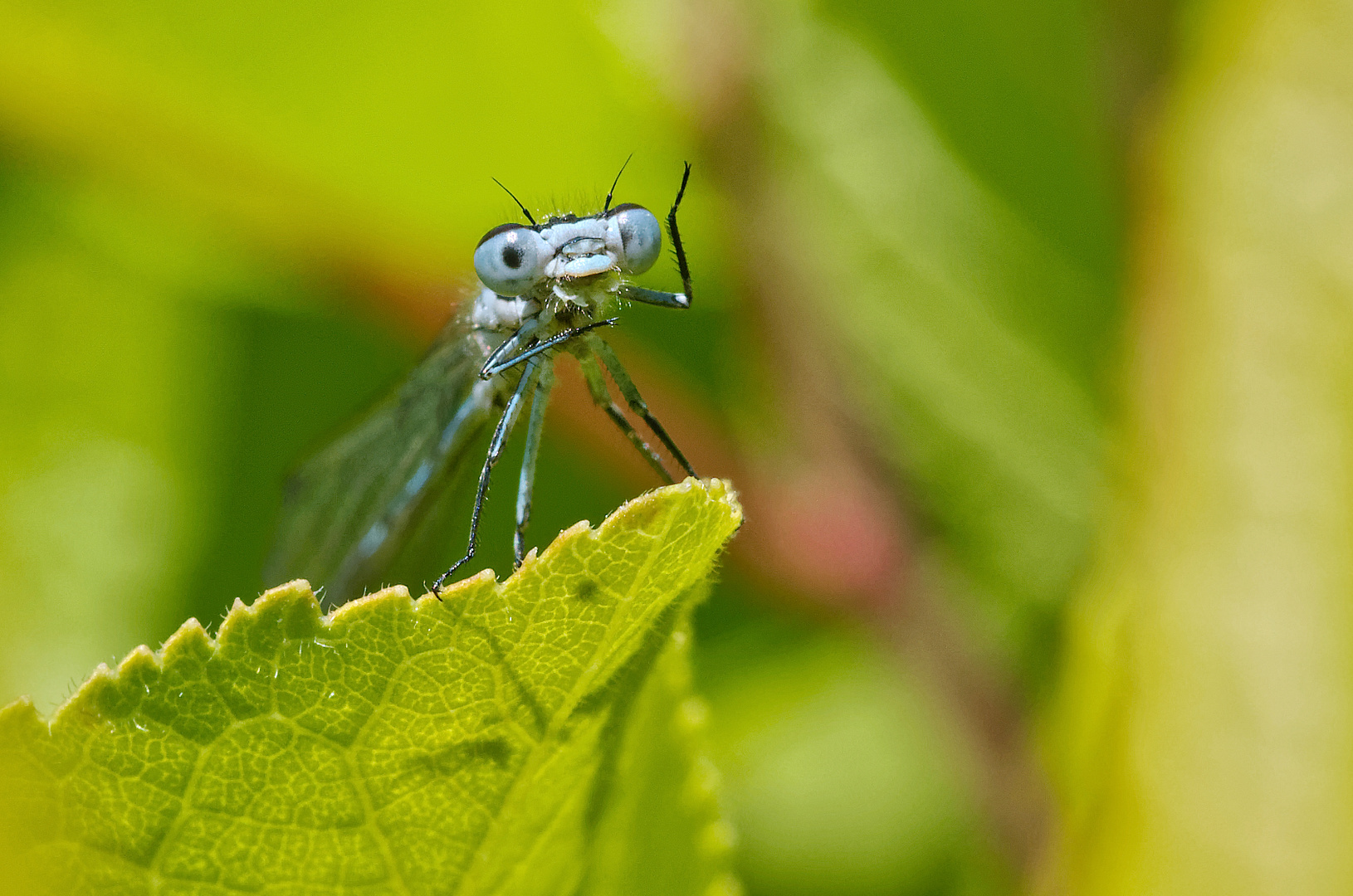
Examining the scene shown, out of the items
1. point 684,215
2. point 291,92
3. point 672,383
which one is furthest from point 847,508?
point 291,92

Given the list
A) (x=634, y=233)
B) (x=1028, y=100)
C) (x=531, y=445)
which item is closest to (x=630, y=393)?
(x=531, y=445)

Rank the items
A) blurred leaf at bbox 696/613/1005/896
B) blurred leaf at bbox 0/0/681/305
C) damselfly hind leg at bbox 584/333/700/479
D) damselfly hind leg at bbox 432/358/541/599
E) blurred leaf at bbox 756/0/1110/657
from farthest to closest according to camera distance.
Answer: blurred leaf at bbox 756/0/1110/657
blurred leaf at bbox 696/613/1005/896
blurred leaf at bbox 0/0/681/305
damselfly hind leg at bbox 584/333/700/479
damselfly hind leg at bbox 432/358/541/599

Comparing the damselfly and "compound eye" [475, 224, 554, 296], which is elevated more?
"compound eye" [475, 224, 554, 296]

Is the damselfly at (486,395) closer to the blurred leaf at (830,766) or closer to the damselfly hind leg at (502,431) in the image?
the damselfly hind leg at (502,431)

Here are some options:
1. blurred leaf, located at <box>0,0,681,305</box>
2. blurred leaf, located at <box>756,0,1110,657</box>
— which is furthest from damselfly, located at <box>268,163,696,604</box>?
blurred leaf, located at <box>756,0,1110,657</box>

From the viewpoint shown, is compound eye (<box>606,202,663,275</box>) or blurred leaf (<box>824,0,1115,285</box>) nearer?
compound eye (<box>606,202,663,275</box>)

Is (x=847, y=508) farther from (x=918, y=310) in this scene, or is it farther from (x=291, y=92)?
(x=291, y=92)

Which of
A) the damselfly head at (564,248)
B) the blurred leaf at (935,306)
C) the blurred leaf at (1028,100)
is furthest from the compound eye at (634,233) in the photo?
the blurred leaf at (1028,100)

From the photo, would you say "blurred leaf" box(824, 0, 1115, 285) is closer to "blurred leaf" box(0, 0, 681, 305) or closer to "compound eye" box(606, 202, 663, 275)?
"blurred leaf" box(0, 0, 681, 305)
